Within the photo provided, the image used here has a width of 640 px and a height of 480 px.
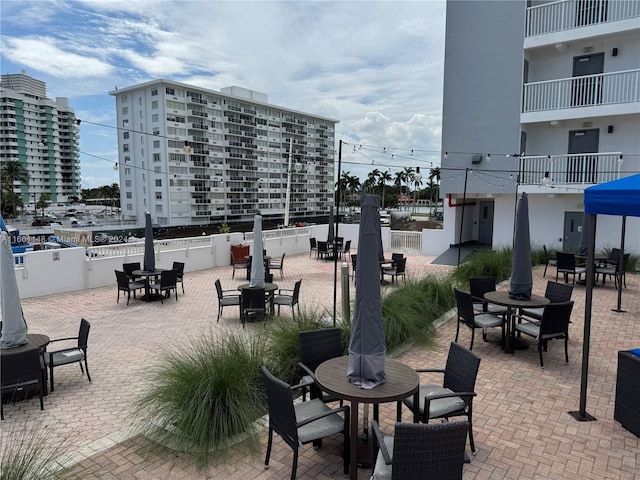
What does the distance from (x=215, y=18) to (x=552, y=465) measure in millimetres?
13024

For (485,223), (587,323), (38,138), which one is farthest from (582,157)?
(38,138)

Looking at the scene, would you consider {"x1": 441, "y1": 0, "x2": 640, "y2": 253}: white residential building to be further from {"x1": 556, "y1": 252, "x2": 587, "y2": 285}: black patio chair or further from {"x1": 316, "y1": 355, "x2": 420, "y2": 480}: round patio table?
{"x1": 316, "y1": 355, "x2": 420, "y2": 480}: round patio table

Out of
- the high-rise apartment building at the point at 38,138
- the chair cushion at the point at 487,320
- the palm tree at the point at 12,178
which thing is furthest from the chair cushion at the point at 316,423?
the high-rise apartment building at the point at 38,138

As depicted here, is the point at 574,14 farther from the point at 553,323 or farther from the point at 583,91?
the point at 553,323

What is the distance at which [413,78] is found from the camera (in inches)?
A: 752

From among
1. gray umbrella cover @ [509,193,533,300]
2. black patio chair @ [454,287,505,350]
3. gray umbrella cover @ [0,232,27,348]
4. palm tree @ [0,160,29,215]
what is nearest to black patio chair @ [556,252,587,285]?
gray umbrella cover @ [509,193,533,300]

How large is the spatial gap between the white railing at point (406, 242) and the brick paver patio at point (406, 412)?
12300 mm

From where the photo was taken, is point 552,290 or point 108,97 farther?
point 108,97

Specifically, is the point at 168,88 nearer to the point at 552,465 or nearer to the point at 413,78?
the point at 413,78

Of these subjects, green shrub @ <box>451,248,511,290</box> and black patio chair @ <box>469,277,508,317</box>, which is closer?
black patio chair @ <box>469,277,508,317</box>

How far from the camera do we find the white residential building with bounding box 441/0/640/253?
16.6m

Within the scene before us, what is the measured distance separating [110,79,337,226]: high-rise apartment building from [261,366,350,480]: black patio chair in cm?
5097

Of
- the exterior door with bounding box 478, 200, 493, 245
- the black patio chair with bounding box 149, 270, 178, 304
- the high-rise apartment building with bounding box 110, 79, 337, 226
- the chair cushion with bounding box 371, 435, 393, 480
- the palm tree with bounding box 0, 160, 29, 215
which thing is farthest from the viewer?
the palm tree with bounding box 0, 160, 29, 215

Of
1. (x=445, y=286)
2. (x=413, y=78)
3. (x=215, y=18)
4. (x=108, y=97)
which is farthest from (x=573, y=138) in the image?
(x=108, y=97)
